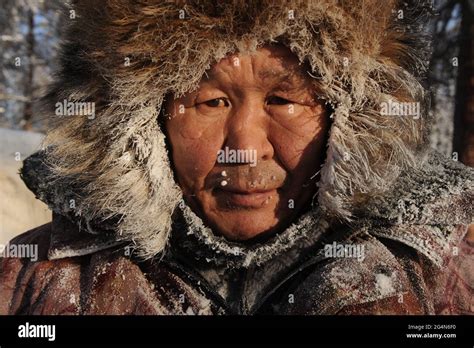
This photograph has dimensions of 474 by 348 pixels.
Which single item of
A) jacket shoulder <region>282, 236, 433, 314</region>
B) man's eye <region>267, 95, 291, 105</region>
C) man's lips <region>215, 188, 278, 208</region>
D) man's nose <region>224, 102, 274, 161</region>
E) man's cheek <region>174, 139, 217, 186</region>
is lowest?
jacket shoulder <region>282, 236, 433, 314</region>

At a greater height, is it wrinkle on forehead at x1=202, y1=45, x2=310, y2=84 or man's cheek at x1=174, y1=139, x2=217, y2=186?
wrinkle on forehead at x1=202, y1=45, x2=310, y2=84

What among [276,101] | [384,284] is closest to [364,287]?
[384,284]

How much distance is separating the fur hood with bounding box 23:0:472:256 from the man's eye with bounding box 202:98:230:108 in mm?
42

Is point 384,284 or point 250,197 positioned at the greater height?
point 250,197

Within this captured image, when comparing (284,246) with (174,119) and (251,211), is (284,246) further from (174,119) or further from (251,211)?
(174,119)

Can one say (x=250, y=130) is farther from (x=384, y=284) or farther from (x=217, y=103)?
(x=384, y=284)

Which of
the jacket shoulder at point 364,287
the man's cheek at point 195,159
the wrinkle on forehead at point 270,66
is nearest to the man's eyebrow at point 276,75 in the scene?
the wrinkle on forehead at point 270,66

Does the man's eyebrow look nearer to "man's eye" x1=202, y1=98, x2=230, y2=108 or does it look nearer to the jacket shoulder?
"man's eye" x1=202, y1=98, x2=230, y2=108

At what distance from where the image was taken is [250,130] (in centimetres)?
103

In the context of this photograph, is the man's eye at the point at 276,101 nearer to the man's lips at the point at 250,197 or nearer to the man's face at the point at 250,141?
the man's face at the point at 250,141

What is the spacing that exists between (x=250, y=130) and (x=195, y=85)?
123 millimetres

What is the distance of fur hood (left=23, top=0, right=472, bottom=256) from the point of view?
0.99 metres

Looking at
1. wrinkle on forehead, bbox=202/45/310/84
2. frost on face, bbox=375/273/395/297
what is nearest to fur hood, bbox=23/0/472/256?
wrinkle on forehead, bbox=202/45/310/84

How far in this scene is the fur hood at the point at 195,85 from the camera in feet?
3.25
